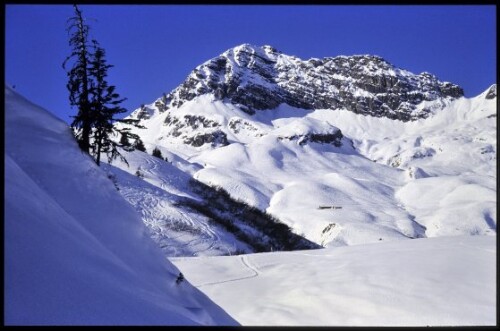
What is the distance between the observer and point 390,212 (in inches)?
4616

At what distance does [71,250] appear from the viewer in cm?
838

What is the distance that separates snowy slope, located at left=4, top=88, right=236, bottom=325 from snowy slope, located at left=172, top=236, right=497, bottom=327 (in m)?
5.12

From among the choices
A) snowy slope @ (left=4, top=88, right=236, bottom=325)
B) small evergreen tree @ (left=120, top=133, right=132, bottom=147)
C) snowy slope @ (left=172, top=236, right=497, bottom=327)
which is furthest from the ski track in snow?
snowy slope @ (left=4, top=88, right=236, bottom=325)

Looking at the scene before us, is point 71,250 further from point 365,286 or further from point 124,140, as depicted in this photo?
point 124,140

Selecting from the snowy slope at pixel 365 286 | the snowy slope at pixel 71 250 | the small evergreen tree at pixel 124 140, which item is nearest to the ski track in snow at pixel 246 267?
the snowy slope at pixel 365 286

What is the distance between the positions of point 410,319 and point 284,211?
99.6 m

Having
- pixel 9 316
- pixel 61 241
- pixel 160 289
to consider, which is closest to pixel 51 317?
pixel 9 316

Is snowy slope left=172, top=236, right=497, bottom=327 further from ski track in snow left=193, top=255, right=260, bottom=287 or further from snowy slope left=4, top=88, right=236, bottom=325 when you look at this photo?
snowy slope left=4, top=88, right=236, bottom=325

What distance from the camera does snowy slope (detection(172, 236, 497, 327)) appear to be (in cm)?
1633

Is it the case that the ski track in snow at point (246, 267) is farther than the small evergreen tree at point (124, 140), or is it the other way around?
the ski track in snow at point (246, 267)

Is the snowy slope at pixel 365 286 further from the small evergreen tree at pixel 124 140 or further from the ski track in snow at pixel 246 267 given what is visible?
the small evergreen tree at pixel 124 140

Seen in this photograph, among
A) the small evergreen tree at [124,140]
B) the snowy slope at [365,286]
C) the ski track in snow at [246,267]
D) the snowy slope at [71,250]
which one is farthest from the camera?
the ski track in snow at [246,267]

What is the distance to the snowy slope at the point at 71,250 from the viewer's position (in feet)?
21.7

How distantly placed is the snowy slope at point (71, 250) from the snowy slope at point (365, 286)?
5121 mm
